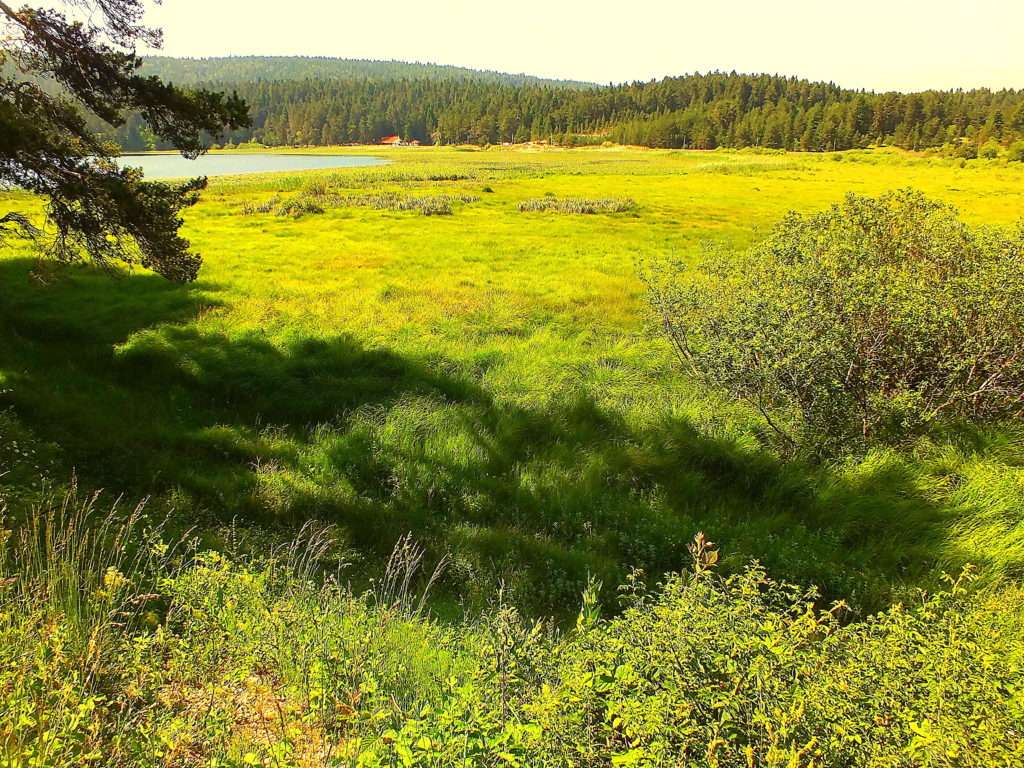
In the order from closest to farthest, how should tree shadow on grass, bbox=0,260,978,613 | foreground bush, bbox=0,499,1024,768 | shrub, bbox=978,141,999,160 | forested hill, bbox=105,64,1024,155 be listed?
foreground bush, bbox=0,499,1024,768 → tree shadow on grass, bbox=0,260,978,613 → shrub, bbox=978,141,999,160 → forested hill, bbox=105,64,1024,155

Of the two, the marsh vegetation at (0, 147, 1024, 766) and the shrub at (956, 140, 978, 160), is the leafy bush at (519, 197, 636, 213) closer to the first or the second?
the marsh vegetation at (0, 147, 1024, 766)

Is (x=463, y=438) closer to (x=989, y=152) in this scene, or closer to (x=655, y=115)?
(x=989, y=152)

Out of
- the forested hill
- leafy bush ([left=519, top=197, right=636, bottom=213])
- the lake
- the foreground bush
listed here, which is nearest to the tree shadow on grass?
the foreground bush

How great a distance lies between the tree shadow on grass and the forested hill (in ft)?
327

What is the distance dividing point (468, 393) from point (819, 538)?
5696 mm

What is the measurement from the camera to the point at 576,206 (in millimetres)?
31141

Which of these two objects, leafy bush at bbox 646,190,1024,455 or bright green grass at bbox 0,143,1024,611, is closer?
bright green grass at bbox 0,143,1024,611

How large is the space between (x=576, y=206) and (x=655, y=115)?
405ft

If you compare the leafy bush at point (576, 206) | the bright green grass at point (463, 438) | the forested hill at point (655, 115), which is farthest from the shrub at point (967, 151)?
the bright green grass at point (463, 438)

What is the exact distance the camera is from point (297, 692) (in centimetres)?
308

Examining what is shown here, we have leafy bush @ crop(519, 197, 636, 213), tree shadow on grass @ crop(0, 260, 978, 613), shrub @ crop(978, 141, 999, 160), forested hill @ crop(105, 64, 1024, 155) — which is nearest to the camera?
tree shadow on grass @ crop(0, 260, 978, 613)

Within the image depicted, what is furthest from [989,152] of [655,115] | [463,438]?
[463,438]

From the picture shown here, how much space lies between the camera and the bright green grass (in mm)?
6121

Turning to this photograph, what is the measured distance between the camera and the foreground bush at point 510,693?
8.20ft
